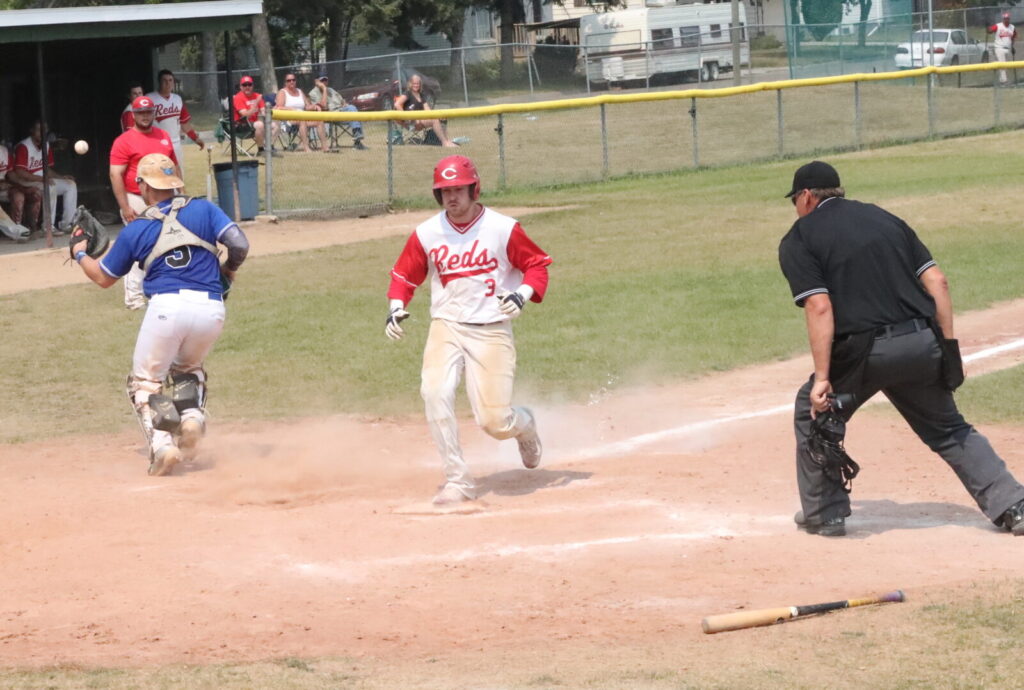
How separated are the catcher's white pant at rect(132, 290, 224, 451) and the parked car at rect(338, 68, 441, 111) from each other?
2798 centimetres

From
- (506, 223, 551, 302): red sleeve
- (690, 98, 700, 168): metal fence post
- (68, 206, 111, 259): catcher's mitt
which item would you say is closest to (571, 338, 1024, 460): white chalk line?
(506, 223, 551, 302): red sleeve

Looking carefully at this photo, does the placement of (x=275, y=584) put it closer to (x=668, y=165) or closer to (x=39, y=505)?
(x=39, y=505)

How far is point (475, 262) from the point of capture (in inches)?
296

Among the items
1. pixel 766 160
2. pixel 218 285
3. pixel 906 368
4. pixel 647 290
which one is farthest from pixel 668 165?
pixel 906 368

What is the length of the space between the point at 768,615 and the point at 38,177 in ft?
56.7

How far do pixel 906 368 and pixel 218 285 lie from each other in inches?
166

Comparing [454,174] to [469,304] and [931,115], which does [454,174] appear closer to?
[469,304]

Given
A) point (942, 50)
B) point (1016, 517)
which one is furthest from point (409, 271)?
point (942, 50)

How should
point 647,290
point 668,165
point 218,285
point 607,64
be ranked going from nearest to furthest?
1. point 218,285
2. point 647,290
3. point 668,165
4. point 607,64

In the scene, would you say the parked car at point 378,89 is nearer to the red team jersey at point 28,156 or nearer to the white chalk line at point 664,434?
the red team jersey at point 28,156

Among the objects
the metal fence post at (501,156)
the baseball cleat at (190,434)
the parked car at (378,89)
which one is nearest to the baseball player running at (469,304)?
the baseball cleat at (190,434)

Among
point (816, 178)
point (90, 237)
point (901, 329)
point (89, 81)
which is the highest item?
point (89, 81)

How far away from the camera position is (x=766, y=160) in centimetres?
2645

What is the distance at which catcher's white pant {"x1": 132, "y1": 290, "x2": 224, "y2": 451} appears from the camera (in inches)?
321
